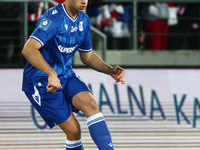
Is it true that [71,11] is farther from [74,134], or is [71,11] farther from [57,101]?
[74,134]

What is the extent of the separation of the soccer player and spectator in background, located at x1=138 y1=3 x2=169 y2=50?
4677mm

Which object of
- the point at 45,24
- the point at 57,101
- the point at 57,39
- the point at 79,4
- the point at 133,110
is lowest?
the point at 133,110

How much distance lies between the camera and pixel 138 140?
505cm

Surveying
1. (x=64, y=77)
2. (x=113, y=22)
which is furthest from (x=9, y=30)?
(x=64, y=77)

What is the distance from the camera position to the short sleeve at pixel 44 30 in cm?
314

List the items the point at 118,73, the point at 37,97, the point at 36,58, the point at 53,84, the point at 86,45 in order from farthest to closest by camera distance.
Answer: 1. the point at 86,45
2. the point at 118,73
3. the point at 37,97
4. the point at 36,58
5. the point at 53,84

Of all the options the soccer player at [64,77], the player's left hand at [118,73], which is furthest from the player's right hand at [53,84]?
the player's left hand at [118,73]

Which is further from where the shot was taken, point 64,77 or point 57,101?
point 64,77

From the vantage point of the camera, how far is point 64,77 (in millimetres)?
3475

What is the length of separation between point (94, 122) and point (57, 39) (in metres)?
0.72

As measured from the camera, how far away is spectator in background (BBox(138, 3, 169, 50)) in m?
8.02

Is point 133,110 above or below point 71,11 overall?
below

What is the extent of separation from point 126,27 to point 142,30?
0.36 meters

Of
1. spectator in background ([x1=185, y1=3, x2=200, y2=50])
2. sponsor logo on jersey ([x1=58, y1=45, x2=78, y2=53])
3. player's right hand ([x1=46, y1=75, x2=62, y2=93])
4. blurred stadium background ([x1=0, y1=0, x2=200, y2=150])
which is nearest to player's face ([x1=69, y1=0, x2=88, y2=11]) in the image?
sponsor logo on jersey ([x1=58, y1=45, x2=78, y2=53])
